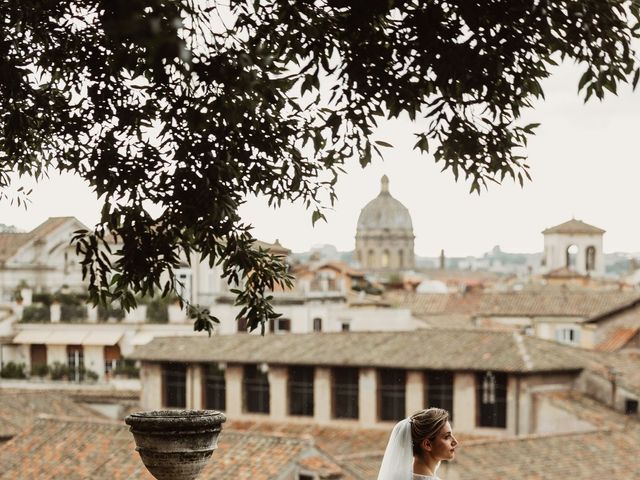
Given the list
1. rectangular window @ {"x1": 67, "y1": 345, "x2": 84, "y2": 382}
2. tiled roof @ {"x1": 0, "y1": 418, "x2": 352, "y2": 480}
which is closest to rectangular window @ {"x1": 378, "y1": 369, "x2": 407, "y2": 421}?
tiled roof @ {"x1": 0, "y1": 418, "x2": 352, "y2": 480}

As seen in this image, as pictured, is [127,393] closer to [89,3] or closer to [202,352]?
[202,352]

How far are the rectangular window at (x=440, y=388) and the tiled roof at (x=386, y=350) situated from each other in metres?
0.40

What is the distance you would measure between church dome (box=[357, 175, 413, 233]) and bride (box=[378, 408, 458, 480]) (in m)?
143

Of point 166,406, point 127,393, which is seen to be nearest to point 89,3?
point 166,406

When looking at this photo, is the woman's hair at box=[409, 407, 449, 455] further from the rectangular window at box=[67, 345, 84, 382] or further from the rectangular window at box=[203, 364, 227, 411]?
the rectangular window at box=[67, 345, 84, 382]

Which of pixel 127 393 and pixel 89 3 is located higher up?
pixel 89 3

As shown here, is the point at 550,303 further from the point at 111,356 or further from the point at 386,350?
the point at 386,350

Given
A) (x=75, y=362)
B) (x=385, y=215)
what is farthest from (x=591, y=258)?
(x=75, y=362)

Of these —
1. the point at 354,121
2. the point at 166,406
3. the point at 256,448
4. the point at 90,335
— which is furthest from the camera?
the point at 90,335

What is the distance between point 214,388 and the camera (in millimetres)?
38375

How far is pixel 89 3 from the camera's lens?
306 inches

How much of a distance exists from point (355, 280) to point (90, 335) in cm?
3367

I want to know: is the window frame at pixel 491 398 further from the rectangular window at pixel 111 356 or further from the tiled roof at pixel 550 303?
the tiled roof at pixel 550 303

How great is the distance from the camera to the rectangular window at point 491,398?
111 feet
